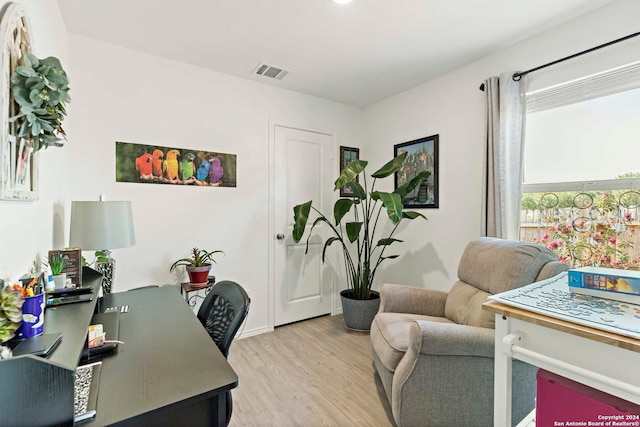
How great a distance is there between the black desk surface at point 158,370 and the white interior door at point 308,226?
5.70 feet

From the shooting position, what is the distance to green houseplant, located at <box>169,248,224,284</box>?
2.38m

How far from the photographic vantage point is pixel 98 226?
5.51 feet

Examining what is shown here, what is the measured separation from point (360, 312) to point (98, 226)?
7.37ft

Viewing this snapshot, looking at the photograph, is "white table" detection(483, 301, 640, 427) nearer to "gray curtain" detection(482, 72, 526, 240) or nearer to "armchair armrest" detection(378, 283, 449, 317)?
"armchair armrest" detection(378, 283, 449, 317)

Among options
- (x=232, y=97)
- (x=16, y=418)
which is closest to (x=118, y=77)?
(x=232, y=97)

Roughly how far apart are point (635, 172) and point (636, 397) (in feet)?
5.06

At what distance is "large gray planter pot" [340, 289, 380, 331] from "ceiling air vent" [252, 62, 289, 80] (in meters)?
2.28

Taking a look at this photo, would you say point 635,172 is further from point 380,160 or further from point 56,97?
point 56,97

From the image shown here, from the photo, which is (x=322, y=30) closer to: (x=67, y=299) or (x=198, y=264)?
(x=198, y=264)

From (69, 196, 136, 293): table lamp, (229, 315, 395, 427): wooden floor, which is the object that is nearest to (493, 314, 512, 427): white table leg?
(229, 315, 395, 427): wooden floor

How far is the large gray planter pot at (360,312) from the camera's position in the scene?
288cm

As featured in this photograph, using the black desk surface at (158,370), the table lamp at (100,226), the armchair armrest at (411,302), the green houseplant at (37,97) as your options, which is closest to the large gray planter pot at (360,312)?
the armchair armrest at (411,302)

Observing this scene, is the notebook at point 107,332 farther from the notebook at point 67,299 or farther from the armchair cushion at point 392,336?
the armchair cushion at point 392,336

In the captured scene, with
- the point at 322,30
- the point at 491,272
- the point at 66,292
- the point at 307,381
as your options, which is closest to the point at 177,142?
the point at 322,30
